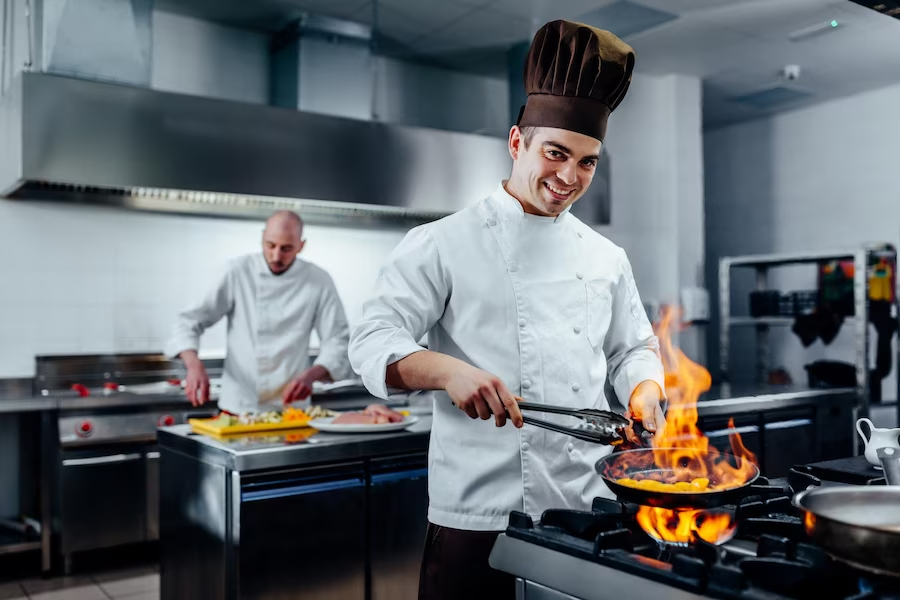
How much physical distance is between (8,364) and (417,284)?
3625mm

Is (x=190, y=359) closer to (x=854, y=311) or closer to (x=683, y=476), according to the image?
(x=683, y=476)

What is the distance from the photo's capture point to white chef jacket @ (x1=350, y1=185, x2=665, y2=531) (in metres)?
1.63

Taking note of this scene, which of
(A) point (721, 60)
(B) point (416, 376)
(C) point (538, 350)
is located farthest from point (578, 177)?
(A) point (721, 60)

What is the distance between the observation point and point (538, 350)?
1.69 m

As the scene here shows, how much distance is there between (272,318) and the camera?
3.61 metres

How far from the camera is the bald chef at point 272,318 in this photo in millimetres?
3527

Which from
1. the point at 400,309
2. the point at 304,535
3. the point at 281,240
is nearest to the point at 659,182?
the point at 281,240

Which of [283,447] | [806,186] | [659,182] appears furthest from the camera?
[806,186]

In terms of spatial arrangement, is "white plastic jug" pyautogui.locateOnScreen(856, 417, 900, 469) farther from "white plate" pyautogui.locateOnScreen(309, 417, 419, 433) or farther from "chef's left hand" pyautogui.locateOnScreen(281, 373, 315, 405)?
"chef's left hand" pyautogui.locateOnScreen(281, 373, 315, 405)

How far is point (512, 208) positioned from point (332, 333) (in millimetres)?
2044

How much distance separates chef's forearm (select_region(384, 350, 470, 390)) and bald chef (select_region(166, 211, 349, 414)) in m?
1.98

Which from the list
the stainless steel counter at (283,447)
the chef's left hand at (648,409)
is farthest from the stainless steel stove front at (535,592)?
the stainless steel counter at (283,447)

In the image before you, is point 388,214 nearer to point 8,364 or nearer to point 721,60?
point 8,364

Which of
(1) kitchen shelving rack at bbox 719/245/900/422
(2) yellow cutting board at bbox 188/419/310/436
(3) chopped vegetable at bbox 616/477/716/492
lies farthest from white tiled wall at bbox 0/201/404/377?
(3) chopped vegetable at bbox 616/477/716/492
